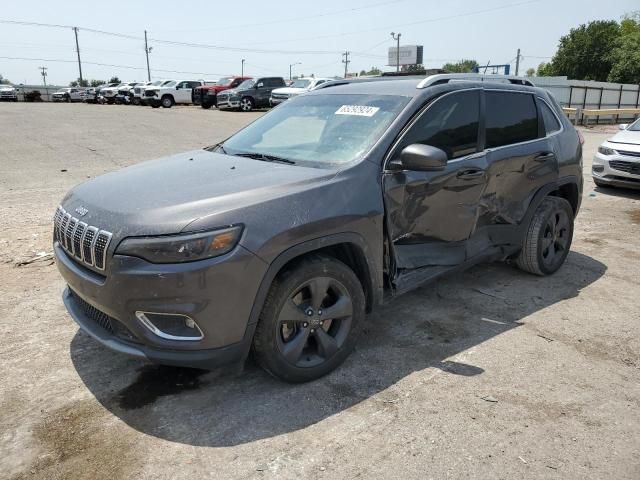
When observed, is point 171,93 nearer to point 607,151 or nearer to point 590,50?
point 607,151

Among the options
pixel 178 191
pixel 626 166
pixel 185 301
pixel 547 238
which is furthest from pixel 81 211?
pixel 626 166

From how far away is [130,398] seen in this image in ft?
10.0

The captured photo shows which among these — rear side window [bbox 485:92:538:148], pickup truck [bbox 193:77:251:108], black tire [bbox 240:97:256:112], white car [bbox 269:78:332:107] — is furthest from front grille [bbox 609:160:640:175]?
pickup truck [bbox 193:77:251:108]

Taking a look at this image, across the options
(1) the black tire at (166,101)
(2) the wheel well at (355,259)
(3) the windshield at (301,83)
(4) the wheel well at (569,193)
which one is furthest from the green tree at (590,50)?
(2) the wheel well at (355,259)

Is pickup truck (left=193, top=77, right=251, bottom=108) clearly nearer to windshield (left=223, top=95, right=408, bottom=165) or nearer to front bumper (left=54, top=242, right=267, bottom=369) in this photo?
windshield (left=223, top=95, right=408, bottom=165)

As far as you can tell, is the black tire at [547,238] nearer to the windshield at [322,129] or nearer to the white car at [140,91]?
the windshield at [322,129]

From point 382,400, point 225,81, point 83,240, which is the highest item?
point 225,81

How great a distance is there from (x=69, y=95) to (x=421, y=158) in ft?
155

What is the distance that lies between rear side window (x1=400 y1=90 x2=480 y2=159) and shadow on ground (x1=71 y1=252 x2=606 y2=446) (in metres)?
1.30

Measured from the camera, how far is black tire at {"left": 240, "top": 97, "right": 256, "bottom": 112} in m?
26.4

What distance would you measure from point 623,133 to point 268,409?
371 inches

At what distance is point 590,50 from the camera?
193ft

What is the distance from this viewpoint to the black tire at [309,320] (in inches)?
115

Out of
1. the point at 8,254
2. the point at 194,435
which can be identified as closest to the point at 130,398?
the point at 194,435
